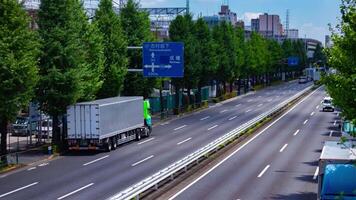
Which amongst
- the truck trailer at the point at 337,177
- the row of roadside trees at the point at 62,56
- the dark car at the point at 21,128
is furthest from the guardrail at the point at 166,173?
the dark car at the point at 21,128

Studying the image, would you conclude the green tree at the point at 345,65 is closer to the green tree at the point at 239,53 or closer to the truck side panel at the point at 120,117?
the truck side panel at the point at 120,117

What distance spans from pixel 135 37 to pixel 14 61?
22940 millimetres

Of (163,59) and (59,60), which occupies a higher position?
(163,59)

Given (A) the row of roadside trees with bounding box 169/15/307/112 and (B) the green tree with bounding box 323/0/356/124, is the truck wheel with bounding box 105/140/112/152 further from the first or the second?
(A) the row of roadside trees with bounding box 169/15/307/112

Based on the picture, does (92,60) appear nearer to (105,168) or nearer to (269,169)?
(105,168)

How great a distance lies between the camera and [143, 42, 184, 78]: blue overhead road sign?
44906mm

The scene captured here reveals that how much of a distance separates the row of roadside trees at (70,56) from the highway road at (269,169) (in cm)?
1051

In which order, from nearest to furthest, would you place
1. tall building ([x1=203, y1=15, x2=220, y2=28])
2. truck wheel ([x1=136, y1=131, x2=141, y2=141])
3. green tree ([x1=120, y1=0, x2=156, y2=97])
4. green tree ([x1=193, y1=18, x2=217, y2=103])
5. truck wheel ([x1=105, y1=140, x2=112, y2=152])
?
truck wheel ([x1=105, y1=140, x2=112, y2=152]), truck wheel ([x1=136, y1=131, x2=141, y2=141]), green tree ([x1=120, y1=0, x2=156, y2=97]), green tree ([x1=193, y1=18, x2=217, y2=103]), tall building ([x1=203, y1=15, x2=220, y2=28])

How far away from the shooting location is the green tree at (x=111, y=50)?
46.2 metres

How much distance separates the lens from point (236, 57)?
84.9m

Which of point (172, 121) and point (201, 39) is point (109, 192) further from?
point (201, 39)

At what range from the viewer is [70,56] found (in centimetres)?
3662

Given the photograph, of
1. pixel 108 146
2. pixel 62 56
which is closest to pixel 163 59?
pixel 62 56

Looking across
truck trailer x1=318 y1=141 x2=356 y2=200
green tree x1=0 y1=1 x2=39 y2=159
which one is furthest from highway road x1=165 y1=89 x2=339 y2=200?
green tree x1=0 y1=1 x2=39 y2=159
